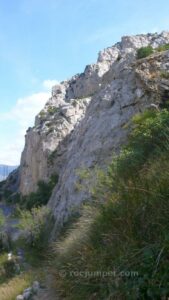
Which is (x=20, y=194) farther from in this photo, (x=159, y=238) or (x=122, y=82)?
(x=159, y=238)

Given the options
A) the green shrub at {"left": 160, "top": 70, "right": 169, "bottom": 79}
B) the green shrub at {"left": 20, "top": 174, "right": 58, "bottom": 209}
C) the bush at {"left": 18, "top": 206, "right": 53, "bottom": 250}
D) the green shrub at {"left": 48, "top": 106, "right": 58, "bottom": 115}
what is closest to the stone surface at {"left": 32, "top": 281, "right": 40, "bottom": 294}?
the green shrub at {"left": 160, "top": 70, "right": 169, "bottom": 79}

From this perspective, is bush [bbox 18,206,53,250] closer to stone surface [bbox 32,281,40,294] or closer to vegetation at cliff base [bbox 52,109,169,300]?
stone surface [bbox 32,281,40,294]

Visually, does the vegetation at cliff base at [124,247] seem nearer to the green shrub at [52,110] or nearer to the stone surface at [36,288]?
the stone surface at [36,288]

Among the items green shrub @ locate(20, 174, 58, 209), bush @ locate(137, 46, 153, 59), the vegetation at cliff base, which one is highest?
bush @ locate(137, 46, 153, 59)

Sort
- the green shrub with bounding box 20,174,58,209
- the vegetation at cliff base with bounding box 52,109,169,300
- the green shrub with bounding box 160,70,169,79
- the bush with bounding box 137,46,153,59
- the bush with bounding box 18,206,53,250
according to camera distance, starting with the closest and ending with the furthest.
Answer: the vegetation at cliff base with bounding box 52,109,169,300
the green shrub with bounding box 160,70,169,79
the bush with bounding box 18,206,53,250
the bush with bounding box 137,46,153,59
the green shrub with bounding box 20,174,58,209

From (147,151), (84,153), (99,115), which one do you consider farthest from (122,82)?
(147,151)

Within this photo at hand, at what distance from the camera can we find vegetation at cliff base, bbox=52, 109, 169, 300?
4.44 m

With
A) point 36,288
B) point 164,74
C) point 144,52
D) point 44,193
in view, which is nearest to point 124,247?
point 36,288

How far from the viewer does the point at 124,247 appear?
496 cm

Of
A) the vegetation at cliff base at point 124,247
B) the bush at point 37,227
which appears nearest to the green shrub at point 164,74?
the bush at point 37,227

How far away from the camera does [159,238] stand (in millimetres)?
4676

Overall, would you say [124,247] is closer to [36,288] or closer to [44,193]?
[36,288]

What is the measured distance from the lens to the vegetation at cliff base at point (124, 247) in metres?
4.44

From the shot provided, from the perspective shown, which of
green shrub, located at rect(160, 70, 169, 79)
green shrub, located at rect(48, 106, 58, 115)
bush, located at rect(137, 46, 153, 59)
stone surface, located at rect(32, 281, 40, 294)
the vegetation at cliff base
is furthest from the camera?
green shrub, located at rect(48, 106, 58, 115)
